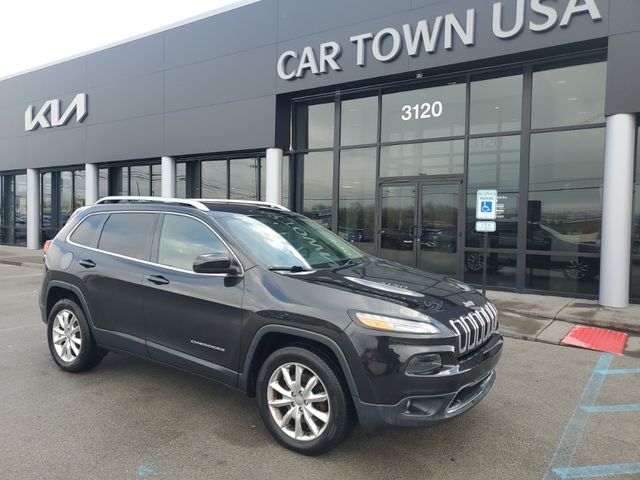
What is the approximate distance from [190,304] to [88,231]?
1.84m

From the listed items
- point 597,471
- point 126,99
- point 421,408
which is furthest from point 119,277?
point 126,99

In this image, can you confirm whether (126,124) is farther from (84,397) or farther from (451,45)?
(84,397)

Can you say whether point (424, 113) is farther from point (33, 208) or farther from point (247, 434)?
point (33, 208)

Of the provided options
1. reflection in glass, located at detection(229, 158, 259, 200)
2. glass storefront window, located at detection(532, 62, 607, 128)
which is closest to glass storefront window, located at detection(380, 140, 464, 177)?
glass storefront window, located at detection(532, 62, 607, 128)

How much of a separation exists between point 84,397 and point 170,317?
1.17 metres

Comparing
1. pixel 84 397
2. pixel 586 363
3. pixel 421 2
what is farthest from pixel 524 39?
pixel 84 397

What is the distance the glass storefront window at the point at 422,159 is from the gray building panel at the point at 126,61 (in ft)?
27.1

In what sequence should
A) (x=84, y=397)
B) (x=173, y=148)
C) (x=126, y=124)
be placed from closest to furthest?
(x=84, y=397) < (x=173, y=148) < (x=126, y=124)

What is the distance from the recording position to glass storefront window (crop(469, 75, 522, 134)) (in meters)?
10.2

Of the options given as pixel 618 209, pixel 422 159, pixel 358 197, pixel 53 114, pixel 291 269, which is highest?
pixel 53 114

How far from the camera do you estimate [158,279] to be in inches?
158

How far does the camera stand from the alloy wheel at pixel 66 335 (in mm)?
4734

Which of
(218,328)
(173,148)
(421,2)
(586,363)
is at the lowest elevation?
(586,363)

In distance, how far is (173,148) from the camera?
14.9m
